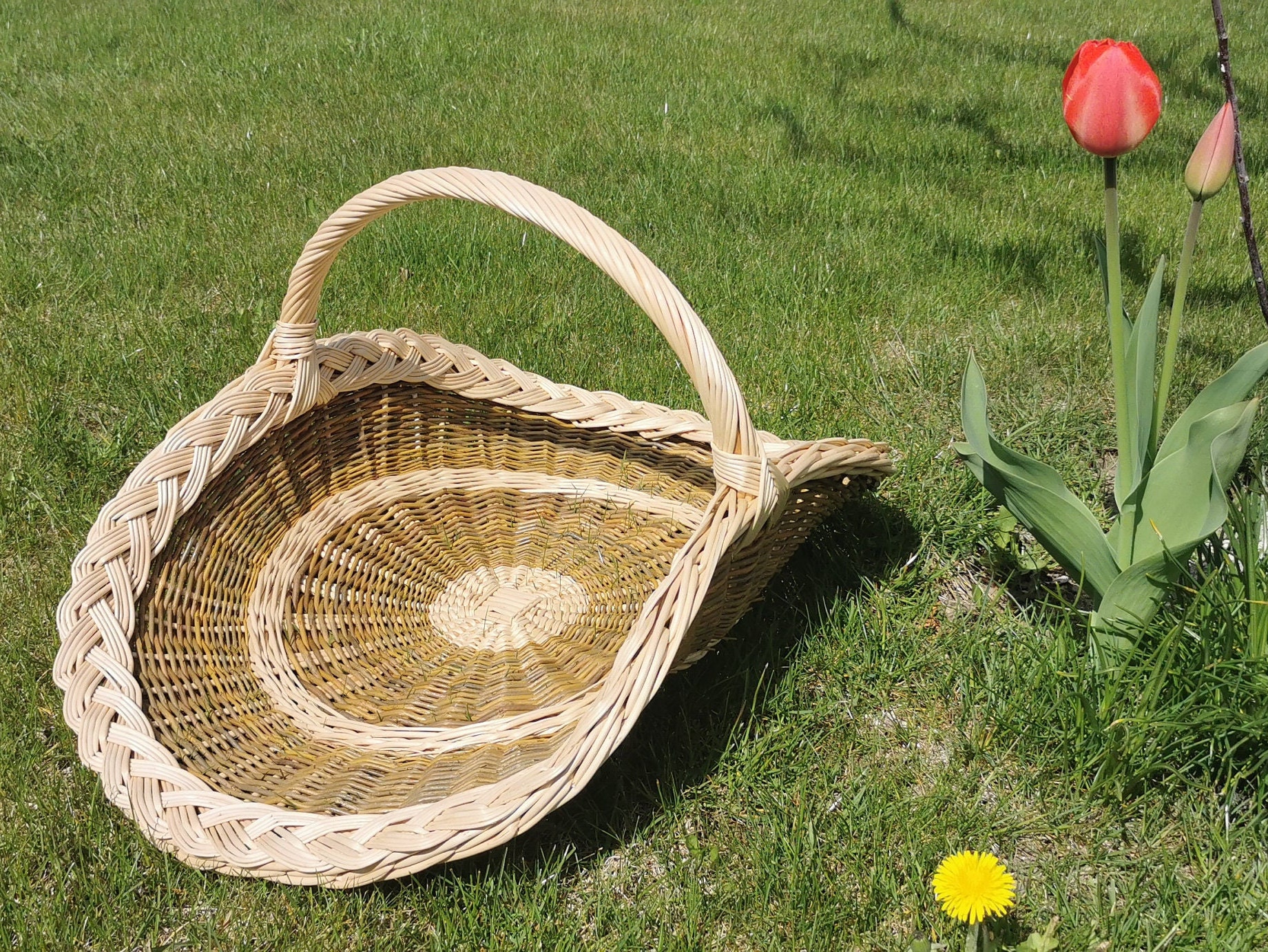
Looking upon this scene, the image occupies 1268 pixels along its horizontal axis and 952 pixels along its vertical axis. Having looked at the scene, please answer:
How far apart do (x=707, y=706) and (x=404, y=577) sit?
0.84 m

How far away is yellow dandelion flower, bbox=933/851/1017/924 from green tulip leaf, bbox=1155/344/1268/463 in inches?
26.1

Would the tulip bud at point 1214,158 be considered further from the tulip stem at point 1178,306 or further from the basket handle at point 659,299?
the basket handle at point 659,299

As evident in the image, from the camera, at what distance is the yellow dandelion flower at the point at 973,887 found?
4.06 ft

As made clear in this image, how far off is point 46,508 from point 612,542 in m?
1.24

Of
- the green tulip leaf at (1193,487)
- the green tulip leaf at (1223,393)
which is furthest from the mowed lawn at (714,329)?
the green tulip leaf at (1223,393)

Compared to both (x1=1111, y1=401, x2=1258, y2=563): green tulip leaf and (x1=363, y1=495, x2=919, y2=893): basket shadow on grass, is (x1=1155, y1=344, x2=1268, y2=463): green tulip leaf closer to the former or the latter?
(x1=1111, y1=401, x2=1258, y2=563): green tulip leaf

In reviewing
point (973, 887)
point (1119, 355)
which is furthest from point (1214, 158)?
point (973, 887)

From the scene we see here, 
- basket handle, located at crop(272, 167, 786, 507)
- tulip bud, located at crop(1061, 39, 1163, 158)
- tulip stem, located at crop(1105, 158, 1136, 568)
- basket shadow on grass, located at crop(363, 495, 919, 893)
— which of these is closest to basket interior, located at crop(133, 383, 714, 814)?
basket shadow on grass, located at crop(363, 495, 919, 893)

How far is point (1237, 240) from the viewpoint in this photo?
3.23 meters

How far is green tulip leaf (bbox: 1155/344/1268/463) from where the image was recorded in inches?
57.4

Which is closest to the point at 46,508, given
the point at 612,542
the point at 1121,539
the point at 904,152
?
the point at 612,542

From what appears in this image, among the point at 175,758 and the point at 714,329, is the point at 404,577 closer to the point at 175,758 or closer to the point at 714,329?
the point at 175,758

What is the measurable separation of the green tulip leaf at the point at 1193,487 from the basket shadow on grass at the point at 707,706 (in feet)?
1.87

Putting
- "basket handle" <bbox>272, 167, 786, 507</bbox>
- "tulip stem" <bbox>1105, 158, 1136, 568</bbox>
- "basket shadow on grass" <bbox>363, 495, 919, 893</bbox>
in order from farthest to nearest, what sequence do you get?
"basket shadow on grass" <bbox>363, 495, 919, 893</bbox>, "basket handle" <bbox>272, 167, 786, 507</bbox>, "tulip stem" <bbox>1105, 158, 1136, 568</bbox>
